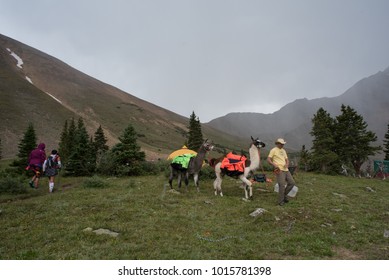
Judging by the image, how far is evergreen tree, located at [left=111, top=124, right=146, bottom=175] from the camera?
2303 centimetres

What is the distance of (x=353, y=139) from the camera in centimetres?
3200

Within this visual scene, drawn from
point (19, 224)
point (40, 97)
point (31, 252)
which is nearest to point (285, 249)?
point (31, 252)

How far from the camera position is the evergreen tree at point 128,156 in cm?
2303

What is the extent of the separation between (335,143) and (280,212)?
90.5 feet

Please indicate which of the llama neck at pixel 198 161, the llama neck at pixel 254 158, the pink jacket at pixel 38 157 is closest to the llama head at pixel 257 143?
the llama neck at pixel 254 158

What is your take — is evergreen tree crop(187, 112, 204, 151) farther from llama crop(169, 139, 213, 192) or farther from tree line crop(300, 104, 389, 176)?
llama crop(169, 139, 213, 192)

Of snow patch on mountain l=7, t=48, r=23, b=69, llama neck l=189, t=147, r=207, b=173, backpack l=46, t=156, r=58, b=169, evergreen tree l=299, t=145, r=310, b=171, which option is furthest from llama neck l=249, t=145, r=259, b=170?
snow patch on mountain l=7, t=48, r=23, b=69

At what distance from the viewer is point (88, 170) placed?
24203mm

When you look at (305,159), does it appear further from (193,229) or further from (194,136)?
(193,229)

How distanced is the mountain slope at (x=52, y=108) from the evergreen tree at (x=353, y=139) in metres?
44.6

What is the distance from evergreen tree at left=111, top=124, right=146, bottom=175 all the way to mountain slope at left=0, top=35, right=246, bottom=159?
35997 millimetres

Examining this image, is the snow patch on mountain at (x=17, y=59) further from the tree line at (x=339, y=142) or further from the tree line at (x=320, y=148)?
the tree line at (x=339, y=142)

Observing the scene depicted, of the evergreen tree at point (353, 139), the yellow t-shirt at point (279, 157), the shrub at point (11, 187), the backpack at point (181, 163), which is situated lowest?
the shrub at point (11, 187)

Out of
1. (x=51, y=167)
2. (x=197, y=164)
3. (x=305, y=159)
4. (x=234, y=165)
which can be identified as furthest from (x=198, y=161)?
(x=305, y=159)
